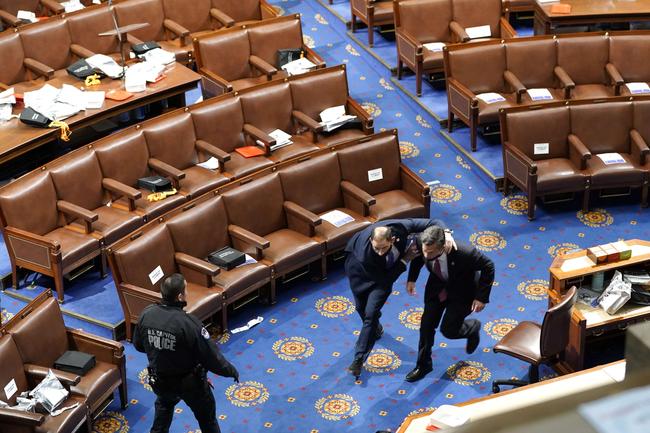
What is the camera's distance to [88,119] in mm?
8148

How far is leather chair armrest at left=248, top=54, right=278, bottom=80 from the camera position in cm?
895

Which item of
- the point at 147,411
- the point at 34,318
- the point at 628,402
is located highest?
the point at 628,402

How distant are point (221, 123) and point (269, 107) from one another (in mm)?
503

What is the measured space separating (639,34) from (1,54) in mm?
6263

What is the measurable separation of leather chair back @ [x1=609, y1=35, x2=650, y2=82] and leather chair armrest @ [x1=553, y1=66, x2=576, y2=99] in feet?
1.71

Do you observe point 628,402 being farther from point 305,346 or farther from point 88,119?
point 88,119

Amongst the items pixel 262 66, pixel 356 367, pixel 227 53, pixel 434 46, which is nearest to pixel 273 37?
pixel 262 66

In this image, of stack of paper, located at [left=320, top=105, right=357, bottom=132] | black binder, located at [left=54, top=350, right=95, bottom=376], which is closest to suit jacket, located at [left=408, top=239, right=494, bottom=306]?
black binder, located at [left=54, top=350, right=95, bottom=376]

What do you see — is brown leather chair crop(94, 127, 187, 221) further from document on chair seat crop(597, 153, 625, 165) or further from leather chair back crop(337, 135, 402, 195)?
document on chair seat crop(597, 153, 625, 165)

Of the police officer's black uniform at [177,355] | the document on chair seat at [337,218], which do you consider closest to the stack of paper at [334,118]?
the document on chair seat at [337,218]

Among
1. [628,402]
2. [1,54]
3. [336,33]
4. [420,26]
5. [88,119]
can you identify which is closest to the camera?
[628,402]

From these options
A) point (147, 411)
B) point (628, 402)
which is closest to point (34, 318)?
point (147, 411)

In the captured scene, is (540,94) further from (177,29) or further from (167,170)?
(177,29)

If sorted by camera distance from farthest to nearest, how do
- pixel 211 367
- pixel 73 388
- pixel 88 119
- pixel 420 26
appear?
pixel 420 26 → pixel 88 119 → pixel 73 388 → pixel 211 367
